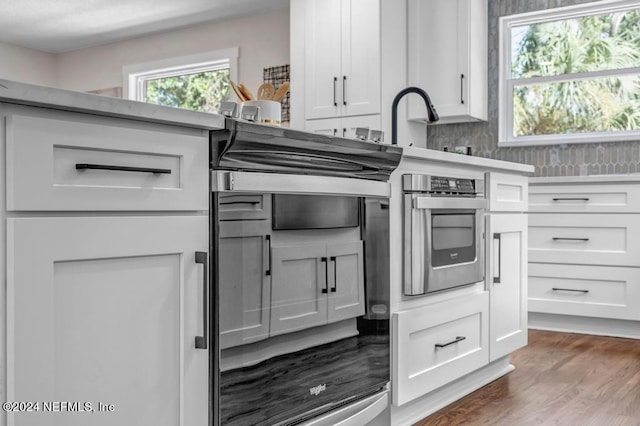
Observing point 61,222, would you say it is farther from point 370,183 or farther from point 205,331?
point 370,183

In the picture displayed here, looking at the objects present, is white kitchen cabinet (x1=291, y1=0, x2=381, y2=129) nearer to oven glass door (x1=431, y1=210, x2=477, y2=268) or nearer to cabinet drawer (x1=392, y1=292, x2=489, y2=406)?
oven glass door (x1=431, y1=210, x2=477, y2=268)

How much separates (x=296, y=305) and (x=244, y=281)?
0.22 m

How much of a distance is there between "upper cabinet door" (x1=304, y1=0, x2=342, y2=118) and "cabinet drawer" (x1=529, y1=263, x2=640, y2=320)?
1724 mm

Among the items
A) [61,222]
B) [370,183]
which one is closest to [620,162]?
[370,183]

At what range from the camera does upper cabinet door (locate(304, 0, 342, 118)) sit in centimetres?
449

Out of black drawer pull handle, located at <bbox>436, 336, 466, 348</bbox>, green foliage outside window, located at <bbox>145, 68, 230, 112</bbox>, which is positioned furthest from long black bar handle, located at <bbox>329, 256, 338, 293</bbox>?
green foliage outside window, located at <bbox>145, 68, 230, 112</bbox>

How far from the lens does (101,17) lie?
19.8 feet

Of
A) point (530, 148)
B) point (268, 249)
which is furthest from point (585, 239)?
point (268, 249)

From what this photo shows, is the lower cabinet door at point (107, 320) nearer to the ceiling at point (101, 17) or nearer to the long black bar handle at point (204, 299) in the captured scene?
the long black bar handle at point (204, 299)

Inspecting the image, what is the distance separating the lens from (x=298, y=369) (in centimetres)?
169

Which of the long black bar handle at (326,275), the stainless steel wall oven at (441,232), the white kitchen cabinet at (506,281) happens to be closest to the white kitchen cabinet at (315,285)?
the long black bar handle at (326,275)

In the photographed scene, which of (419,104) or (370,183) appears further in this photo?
(419,104)

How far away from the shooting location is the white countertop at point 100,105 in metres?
1.08

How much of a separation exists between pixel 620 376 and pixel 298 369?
5.85 feet
